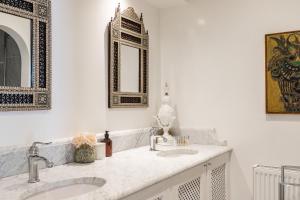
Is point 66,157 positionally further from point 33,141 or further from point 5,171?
point 5,171

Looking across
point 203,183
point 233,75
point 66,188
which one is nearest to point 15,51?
point 66,188

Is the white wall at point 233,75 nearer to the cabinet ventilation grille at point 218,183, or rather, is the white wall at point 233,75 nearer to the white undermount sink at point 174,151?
the cabinet ventilation grille at point 218,183

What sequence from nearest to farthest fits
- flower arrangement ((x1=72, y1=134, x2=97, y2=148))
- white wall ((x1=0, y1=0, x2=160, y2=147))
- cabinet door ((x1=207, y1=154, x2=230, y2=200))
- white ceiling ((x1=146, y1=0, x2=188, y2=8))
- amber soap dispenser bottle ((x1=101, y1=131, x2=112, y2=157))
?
white wall ((x1=0, y1=0, x2=160, y2=147)), flower arrangement ((x1=72, y1=134, x2=97, y2=148)), amber soap dispenser bottle ((x1=101, y1=131, x2=112, y2=157)), cabinet door ((x1=207, y1=154, x2=230, y2=200)), white ceiling ((x1=146, y1=0, x2=188, y2=8))

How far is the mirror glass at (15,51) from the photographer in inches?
62.8

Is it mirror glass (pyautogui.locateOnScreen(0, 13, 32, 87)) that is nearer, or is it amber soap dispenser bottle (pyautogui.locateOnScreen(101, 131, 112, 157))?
mirror glass (pyautogui.locateOnScreen(0, 13, 32, 87))

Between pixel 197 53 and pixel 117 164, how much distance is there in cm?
140

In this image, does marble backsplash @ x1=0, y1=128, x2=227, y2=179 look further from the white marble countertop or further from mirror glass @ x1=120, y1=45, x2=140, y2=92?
mirror glass @ x1=120, y1=45, x2=140, y2=92

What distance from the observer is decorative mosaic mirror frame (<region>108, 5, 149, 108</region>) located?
2.33 metres

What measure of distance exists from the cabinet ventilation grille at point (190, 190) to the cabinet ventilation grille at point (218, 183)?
11.1 inches

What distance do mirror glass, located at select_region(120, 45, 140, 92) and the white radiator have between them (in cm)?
124

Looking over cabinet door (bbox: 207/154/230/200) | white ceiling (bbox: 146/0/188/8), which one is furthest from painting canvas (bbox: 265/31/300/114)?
white ceiling (bbox: 146/0/188/8)

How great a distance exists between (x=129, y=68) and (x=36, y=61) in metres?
0.95

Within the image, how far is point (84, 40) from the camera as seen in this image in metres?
2.11

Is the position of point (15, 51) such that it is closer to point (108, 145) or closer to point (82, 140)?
point (82, 140)
